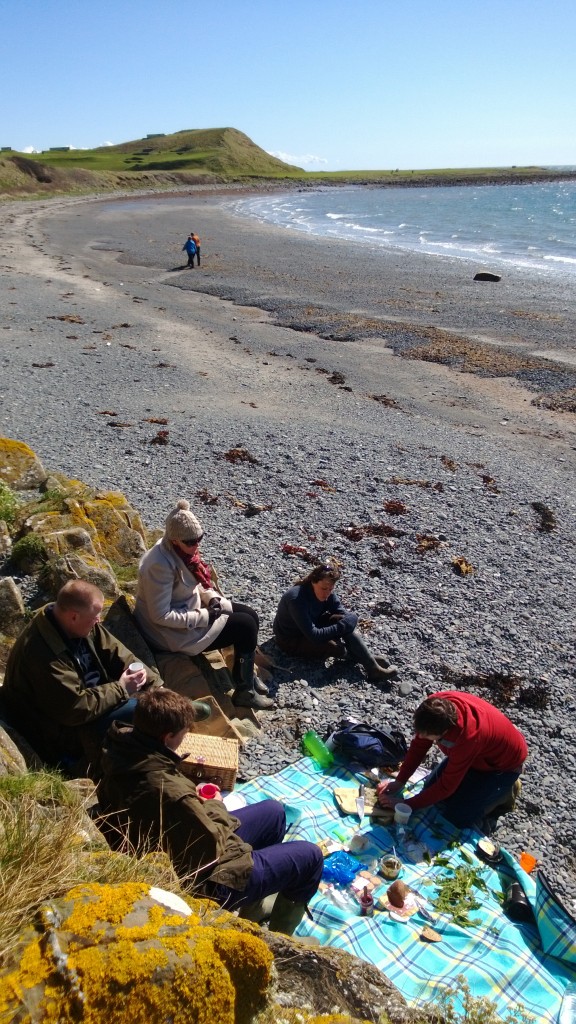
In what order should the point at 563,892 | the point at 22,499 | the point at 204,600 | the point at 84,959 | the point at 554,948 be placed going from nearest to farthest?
the point at 84,959 → the point at 554,948 → the point at 563,892 → the point at 204,600 → the point at 22,499

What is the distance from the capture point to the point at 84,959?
2.29m

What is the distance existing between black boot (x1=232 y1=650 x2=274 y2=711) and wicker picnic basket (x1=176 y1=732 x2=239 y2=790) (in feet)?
3.34

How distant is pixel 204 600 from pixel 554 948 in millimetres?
3976

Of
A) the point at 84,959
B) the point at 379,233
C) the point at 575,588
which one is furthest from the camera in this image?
the point at 379,233

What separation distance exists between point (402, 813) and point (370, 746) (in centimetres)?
74

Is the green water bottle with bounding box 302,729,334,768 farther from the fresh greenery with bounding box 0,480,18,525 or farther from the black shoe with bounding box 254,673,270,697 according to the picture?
the fresh greenery with bounding box 0,480,18,525

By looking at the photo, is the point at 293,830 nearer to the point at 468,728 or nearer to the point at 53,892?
the point at 468,728

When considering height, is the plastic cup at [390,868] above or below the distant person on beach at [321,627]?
below

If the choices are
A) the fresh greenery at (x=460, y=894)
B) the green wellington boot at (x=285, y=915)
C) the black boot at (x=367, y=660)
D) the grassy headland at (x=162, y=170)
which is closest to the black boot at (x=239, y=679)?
the black boot at (x=367, y=660)

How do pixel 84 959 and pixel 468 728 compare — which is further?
pixel 468 728

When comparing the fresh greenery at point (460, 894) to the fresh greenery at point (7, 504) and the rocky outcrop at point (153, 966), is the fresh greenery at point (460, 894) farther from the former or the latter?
the fresh greenery at point (7, 504)

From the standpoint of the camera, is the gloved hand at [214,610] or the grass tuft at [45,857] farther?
the gloved hand at [214,610]

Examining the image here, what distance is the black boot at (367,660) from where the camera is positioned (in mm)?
7441

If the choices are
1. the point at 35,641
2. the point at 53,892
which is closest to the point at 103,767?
the point at 35,641
